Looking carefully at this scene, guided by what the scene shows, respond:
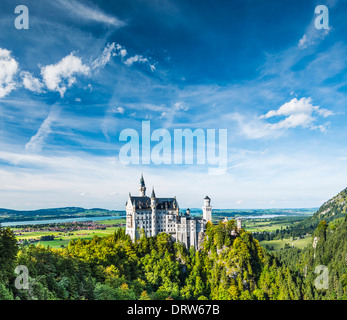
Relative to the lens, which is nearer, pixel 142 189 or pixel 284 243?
pixel 142 189

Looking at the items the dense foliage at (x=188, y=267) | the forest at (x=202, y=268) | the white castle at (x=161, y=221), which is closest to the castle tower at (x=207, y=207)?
the white castle at (x=161, y=221)

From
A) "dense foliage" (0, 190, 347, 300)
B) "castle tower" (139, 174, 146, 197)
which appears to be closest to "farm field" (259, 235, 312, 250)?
"dense foliage" (0, 190, 347, 300)

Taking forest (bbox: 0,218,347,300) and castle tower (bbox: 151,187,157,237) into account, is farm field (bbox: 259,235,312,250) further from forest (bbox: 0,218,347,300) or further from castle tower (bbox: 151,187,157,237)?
castle tower (bbox: 151,187,157,237)

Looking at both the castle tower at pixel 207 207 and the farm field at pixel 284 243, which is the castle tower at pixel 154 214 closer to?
the castle tower at pixel 207 207

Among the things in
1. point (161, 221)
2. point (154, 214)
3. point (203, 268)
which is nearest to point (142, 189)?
point (154, 214)

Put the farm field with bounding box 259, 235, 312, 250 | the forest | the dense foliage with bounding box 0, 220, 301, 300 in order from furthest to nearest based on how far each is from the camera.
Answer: the farm field with bounding box 259, 235, 312, 250 → the forest → the dense foliage with bounding box 0, 220, 301, 300

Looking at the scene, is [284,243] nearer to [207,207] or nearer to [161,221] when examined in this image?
[207,207]

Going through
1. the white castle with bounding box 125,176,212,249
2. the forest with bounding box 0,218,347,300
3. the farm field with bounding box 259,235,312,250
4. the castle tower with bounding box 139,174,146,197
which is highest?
the castle tower with bounding box 139,174,146,197
